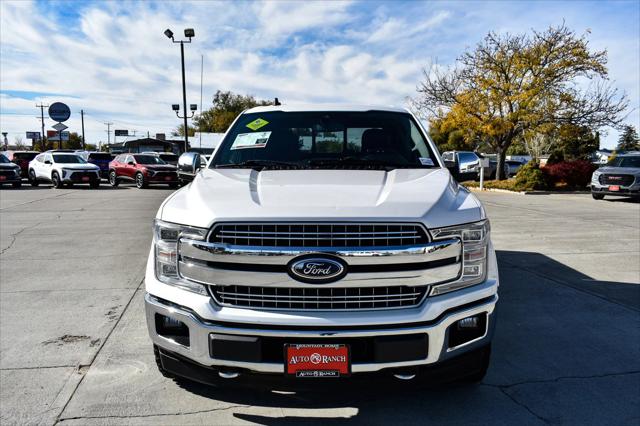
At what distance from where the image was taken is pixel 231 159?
167 inches

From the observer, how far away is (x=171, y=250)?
2.85 meters

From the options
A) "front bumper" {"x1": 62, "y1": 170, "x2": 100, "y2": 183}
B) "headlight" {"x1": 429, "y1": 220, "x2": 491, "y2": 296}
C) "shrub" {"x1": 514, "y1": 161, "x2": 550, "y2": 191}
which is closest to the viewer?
"headlight" {"x1": 429, "y1": 220, "x2": 491, "y2": 296}

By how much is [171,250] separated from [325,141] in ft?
6.18

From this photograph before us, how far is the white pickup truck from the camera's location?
8.54ft

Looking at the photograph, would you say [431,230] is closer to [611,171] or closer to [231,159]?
[231,159]

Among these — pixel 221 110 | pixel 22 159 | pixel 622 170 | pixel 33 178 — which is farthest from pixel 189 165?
pixel 221 110

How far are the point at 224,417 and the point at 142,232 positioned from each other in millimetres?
7630

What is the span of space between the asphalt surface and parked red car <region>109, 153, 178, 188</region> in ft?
51.0

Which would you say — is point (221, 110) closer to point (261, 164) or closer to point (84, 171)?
point (84, 171)

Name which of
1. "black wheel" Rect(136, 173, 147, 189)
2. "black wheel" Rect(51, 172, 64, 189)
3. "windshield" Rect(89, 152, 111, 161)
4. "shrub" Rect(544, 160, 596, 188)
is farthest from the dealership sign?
"shrub" Rect(544, 160, 596, 188)

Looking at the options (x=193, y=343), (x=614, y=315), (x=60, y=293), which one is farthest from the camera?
(x=60, y=293)

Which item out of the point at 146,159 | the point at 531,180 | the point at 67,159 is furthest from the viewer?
the point at 146,159

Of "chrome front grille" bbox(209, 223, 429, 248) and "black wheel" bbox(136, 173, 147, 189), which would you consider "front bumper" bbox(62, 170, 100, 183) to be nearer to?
"black wheel" bbox(136, 173, 147, 189)

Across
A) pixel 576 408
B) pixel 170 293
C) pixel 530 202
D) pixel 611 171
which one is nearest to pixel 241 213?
pixel 170 293
